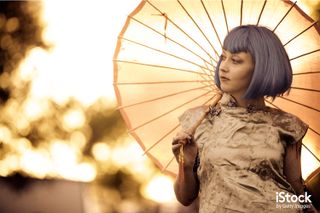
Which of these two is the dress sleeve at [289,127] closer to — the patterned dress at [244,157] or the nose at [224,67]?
the patterned dress at [244,157]

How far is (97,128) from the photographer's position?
12.8 m

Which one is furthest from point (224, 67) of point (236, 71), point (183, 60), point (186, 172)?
point (183, 60)

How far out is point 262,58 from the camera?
266 centimetres

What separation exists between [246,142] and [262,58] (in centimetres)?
35

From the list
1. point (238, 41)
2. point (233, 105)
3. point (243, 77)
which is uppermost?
point (238, 41)

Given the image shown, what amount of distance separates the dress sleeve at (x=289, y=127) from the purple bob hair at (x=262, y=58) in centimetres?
12

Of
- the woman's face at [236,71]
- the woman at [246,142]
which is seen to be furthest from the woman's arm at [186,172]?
the woman's face at [236,71]

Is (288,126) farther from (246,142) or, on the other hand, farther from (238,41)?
(238,41)

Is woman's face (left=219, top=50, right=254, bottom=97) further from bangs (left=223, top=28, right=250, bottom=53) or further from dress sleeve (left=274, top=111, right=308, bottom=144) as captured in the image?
dress sleeve (left=274, top=111, right=308, bottom=144)

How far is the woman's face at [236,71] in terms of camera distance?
8.74 ft

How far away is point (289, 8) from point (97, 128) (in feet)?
32.9

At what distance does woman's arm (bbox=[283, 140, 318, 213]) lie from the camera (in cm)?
271

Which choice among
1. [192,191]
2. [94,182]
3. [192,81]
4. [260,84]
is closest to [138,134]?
[192,81]

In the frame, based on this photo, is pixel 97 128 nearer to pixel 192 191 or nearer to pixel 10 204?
→ pixel 10 204
